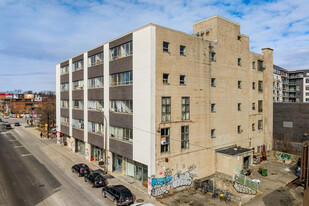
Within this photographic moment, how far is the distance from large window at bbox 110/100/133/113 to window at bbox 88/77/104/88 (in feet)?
16.8

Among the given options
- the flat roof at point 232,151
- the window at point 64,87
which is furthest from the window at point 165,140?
the window at point 64,87

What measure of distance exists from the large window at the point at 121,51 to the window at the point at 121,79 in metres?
Result: 2.63

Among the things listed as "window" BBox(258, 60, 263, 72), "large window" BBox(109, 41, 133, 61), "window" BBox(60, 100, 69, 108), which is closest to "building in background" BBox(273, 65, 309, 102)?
"window" BBox(258, 60, 263, 72)

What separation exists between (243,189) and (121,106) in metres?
19.6

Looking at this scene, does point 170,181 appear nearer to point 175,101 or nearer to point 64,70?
point 175,101

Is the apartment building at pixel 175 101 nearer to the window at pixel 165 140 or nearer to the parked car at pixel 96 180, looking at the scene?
the window at pixel 165 140

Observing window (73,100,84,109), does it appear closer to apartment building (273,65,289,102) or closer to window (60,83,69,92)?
window (60,83,69,92)

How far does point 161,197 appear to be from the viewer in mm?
24969

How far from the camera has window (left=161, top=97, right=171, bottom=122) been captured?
2661cm

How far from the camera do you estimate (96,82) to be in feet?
124

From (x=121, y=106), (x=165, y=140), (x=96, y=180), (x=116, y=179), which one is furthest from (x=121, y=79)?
(x=116, y=179)

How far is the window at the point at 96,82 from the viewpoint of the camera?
119 feet

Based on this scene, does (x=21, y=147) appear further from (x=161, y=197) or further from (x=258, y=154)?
(x=258, y=154)

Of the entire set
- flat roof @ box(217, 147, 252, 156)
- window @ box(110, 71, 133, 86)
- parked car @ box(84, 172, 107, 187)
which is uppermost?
window @ box(110, 71, 133, 86)
